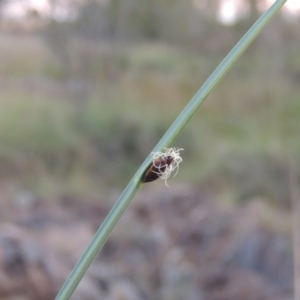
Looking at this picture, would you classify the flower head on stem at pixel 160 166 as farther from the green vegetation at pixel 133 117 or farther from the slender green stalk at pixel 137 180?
the green vegetation at pixel 133 117

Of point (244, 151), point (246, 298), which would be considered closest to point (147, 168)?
point (246, 298)

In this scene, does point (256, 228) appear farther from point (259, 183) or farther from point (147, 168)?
point (147, 168)

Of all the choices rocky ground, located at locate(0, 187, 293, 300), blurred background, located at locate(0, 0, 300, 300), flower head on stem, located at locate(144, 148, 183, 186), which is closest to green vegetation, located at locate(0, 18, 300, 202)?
blurred background, located at locate(0, 0, 300, 300)

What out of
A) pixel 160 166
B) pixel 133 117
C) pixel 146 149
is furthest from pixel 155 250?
pixel 160 166

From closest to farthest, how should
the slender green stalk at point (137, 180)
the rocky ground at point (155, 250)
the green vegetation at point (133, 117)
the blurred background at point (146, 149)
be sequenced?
the slender green stalk at point (137, 180) < the rocky ground at point (155, 250) < the blurred background at point (146, 149) < the green vegetation at point (133, 117)

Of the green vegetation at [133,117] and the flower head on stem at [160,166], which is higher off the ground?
the flower head on stem at [160,166]

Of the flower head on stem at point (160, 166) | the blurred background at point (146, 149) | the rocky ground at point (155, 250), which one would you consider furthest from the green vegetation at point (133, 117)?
the flower head on stem at point (160, 166)

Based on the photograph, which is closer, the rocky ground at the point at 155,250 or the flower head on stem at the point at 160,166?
the flower head on stem at the point at 160,166

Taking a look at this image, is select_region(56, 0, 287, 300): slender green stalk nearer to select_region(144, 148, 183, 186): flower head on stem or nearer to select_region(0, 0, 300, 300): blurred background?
select_region(144, 148, 183, 186): flower head on stem
